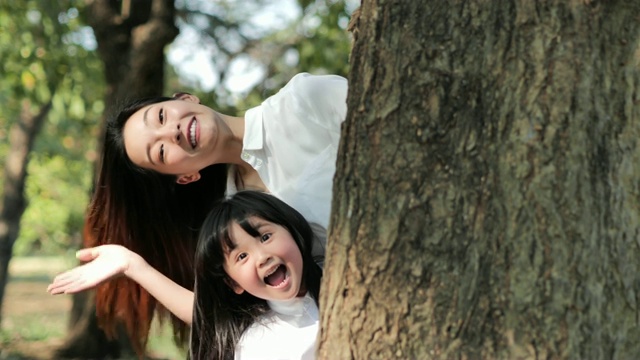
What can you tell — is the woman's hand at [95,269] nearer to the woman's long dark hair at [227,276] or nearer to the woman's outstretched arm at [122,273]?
the woman's outstretched arm at [122,273]

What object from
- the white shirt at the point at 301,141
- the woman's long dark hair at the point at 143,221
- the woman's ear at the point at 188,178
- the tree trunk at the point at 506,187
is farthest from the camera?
the woman's long dark hair at the point at 143,221

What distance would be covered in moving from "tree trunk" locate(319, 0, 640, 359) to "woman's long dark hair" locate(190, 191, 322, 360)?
120cm

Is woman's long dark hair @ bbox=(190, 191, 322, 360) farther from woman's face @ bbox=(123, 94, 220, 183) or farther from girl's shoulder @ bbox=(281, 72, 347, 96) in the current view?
girl's shoulder @ bbox=(281, 72, 347, 96)

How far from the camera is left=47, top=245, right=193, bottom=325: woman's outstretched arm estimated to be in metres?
3.10

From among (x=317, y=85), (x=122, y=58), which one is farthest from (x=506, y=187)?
(x=122, y=58)

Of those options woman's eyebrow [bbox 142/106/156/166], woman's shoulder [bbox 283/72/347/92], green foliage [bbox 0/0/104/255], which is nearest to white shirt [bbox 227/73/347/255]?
woman's shoulder [bbox 283/72/347/92]

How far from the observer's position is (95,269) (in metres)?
3.12

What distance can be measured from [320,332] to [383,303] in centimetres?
18

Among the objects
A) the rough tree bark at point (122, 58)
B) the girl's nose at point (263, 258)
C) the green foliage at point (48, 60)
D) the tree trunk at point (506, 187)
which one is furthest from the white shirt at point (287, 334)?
the green foliage at point (48, 60)

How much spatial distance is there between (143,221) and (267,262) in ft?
2.95

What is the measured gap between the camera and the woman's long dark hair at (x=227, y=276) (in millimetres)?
2912

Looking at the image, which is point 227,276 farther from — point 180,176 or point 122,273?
point 180,176

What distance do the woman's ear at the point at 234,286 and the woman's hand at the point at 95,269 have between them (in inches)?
14.2

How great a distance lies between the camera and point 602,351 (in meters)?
1.62
